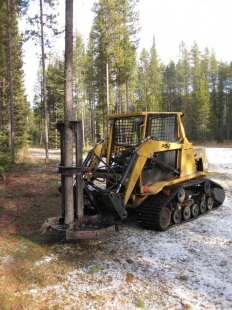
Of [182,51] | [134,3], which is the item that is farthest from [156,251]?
[182,51]

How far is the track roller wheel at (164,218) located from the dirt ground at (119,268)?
174 mm

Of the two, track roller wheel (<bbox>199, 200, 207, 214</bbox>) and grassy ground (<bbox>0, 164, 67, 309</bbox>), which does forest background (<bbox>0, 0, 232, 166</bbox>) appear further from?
track roller wheel (<bbox>199, 200, 207, 214</bbox>)

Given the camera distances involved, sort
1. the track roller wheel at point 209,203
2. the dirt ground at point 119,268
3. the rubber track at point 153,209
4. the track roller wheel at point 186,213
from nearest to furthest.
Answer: the dirt ground at point 119,268
the rubber track at point 153,209
the track roller wheel at point 186,213
the track roller wheel at point 209,203

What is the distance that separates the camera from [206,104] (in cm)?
4938

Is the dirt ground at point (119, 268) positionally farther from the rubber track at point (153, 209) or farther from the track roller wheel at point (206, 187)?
the track roller wheel at point (206, 187)

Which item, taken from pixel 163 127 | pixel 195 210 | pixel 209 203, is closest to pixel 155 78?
pixel 209 203

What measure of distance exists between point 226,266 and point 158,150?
9.81 ft

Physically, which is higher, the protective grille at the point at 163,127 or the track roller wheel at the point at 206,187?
the protective grille at the point at 163,127

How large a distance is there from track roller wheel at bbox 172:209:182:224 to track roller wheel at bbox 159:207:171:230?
0.85 feet

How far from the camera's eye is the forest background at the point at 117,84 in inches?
1018

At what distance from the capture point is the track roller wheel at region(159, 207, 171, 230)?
281 inches

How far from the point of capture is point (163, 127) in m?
8.09

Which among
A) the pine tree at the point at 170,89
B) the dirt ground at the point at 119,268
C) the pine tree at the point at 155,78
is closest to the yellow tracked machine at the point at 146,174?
the dirt ground at the point at 119,268

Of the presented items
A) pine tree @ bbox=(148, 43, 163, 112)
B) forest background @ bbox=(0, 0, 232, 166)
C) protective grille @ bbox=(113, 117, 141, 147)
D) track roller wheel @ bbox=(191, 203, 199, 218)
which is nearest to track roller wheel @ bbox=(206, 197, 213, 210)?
track roller wheel @ bbox=(191, 203, 199, 218)
